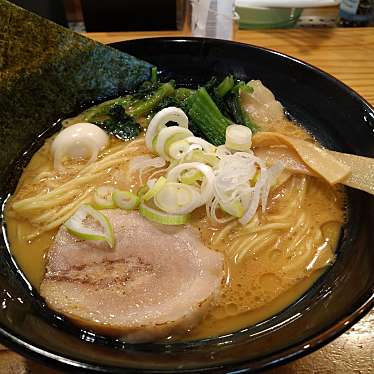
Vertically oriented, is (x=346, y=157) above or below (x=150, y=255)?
above

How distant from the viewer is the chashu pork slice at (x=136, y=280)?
1398mm

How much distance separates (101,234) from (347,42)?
238 cm

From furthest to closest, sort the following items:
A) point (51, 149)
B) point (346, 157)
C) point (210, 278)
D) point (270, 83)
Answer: point (270, 83) → point (51, 149) → point (346, 157) → point (210, 278)

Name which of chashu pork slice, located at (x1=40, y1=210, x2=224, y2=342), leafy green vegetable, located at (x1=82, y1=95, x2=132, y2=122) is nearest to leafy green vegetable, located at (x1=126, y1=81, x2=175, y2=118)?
leafy green vegetable, located at (x1=82, y1=95, x2=132, y2=122)

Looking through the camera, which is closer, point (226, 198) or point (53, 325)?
point (53, 325)

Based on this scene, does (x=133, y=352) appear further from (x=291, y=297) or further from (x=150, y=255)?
(x=291, y=297)

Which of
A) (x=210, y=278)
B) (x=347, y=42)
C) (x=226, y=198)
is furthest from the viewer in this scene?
(x=347, y=42)

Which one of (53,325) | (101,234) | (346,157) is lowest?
(53,325)

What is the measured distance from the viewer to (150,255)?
1600 mm

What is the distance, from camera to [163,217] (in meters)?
1.69

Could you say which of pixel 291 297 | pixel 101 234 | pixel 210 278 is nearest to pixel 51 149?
pixel 101 234

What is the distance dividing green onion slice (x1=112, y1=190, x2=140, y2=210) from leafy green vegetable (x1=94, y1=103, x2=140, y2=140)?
550 mm

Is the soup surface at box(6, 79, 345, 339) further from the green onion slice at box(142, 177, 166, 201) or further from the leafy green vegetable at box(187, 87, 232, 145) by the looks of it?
the leafy green vegetable at box(187, 87, 232, 145)

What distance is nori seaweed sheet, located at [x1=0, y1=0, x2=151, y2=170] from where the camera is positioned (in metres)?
2.04
